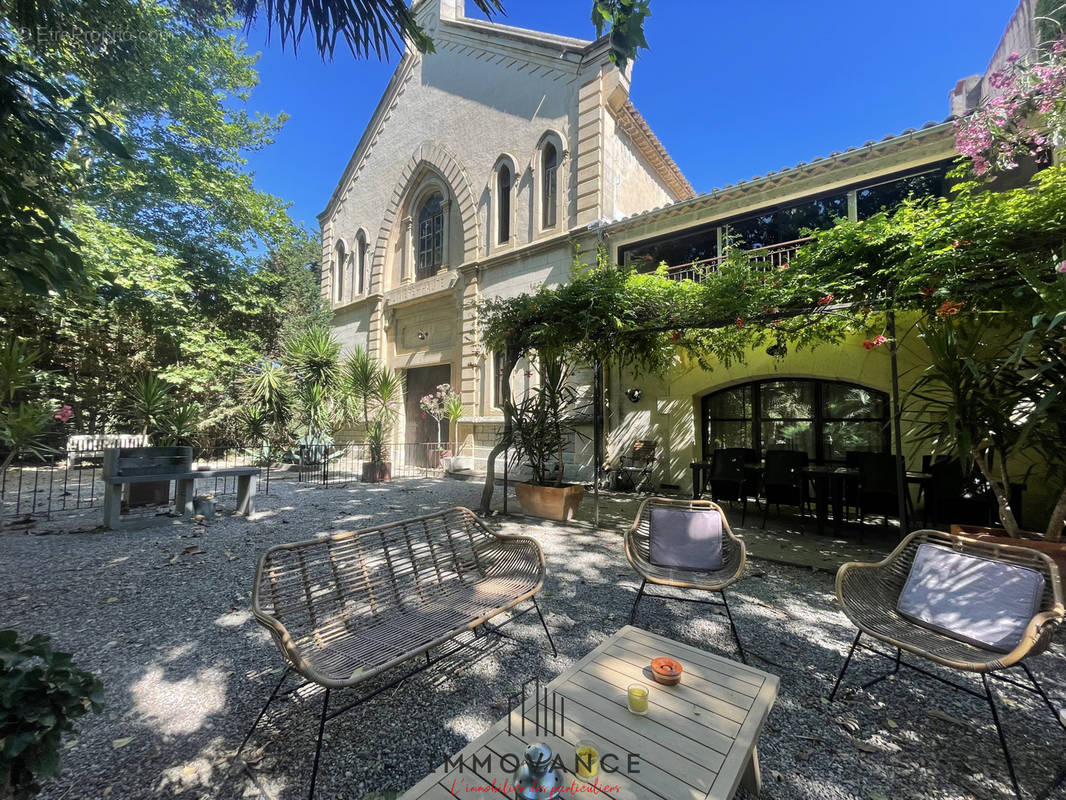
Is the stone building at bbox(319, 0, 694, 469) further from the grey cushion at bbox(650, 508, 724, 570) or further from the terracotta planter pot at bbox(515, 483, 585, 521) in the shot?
the grey cushion at bbox(650, 508, 724, 570)

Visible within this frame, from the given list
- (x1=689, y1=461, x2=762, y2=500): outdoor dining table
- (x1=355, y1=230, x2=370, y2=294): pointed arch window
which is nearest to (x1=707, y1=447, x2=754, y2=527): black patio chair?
(x1=689, y1=461, x2=762, y2=500): outdoor dining table

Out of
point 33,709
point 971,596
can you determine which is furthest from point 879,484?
point 33,709

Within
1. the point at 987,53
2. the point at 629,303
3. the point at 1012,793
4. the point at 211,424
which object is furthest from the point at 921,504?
the point at 211,424

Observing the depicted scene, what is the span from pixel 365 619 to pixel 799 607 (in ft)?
10.4

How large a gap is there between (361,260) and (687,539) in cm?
→ 1574

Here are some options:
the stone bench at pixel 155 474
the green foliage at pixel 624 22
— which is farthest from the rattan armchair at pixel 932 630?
the stone bench at pixel 155 474

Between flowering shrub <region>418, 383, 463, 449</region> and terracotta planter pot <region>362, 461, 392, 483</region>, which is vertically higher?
flowering shrub <region>418, 383, 463, 449</region>

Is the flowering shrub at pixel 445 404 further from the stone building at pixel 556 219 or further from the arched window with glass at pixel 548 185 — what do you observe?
the arched window with glass at pixel 548 185

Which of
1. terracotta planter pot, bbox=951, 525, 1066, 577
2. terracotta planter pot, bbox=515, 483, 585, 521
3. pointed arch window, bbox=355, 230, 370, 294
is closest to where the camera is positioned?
terracotta planter pot, bbox=951, 525, 1066, 577

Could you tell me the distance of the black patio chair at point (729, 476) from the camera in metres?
5.88

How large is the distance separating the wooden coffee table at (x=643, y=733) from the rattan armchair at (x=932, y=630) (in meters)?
0.91

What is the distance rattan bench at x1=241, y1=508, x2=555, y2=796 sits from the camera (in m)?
1.86

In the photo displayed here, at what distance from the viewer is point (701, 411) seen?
825 cm

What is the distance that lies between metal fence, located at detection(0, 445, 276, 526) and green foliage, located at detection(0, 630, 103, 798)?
5.61 meters
